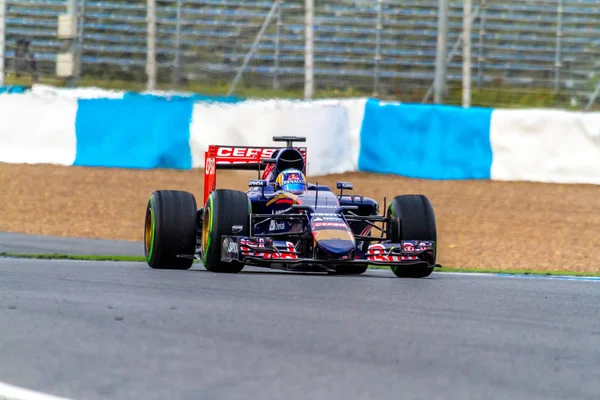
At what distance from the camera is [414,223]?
34.3 ft

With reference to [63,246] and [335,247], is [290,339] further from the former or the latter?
[63,246]

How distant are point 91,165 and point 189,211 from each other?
689cm

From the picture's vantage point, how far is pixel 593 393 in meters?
4.59

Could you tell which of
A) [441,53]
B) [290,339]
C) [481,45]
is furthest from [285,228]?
[481,45]

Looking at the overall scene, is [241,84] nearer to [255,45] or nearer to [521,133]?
[255,45]

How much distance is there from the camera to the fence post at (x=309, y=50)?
17.5 m

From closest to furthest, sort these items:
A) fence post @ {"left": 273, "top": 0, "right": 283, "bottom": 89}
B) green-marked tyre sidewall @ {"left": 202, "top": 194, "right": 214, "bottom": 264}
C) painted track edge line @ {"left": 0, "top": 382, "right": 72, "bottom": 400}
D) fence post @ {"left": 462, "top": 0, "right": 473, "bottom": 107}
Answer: painted track edge line @ {"left": 0, "top": 382, "right": 72, "bottom": 400} → green-marked tyre sidewall @ {"left": 202, "top": 194, "right": 214, "bottom": 264} → fence post @ {"left": 462, "top": 0, "right": 473, "bottom": 107} → fence post @ {"left": 273, "top": 0, "right": 283, "bottom": 89}

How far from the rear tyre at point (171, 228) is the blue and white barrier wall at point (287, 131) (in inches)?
257

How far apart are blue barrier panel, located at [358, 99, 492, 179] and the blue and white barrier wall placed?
1cm

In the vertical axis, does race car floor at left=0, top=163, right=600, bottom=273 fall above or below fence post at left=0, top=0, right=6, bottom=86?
below

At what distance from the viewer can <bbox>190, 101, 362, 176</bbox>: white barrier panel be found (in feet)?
56.1

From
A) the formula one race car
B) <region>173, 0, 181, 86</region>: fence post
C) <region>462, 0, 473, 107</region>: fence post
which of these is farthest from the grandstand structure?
the formula one race car

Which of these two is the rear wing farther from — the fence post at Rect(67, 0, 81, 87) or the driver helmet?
the fence post at Rect(67, 0, 81, 87)

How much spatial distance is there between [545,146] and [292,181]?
693 centimetres
